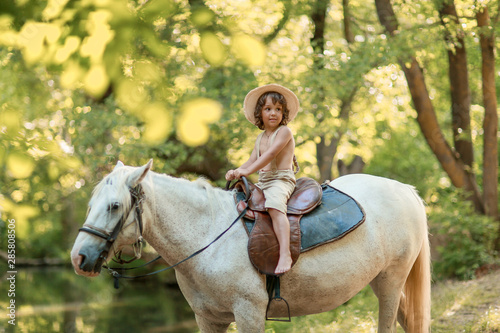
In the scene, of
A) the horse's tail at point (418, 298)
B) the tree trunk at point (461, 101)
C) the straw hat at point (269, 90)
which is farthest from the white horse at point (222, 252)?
the tree trunk at point (461, 101)

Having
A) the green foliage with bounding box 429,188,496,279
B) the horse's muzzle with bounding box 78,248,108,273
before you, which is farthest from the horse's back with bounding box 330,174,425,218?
the green foliage with bounding box 429,188,496,279

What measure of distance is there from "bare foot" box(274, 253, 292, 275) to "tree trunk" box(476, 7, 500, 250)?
6902mm

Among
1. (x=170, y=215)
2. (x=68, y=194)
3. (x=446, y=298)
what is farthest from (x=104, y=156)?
(x=446, y=298)

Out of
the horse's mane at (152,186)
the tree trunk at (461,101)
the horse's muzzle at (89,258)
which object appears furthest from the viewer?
the tree trunk at (461,101)

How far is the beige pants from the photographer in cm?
332

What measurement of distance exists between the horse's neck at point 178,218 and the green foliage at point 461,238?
6491mm

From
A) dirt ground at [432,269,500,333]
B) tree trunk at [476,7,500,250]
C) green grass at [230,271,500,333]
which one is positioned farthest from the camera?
tree trunk at [476,7,500,250]

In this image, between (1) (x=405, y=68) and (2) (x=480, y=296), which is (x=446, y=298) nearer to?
(2) (x=480, y=296)

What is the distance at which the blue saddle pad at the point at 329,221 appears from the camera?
3.42 metres

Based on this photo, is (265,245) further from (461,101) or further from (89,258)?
(461,101)

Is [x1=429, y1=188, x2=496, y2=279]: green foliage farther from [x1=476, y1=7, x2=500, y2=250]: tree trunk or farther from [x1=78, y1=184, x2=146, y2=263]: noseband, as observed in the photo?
[x1=78, y1=184, x2=146, y2=263]: noseband

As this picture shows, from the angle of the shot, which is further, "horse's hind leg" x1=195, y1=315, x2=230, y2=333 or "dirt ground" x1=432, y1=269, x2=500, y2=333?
"dirt ground" x1=432, y1=269, x2=500, y2=333

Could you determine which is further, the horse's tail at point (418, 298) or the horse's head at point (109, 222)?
the horse's tail at point (418, 298)

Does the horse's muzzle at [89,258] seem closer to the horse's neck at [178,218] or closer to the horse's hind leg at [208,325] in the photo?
the horse's neck at [178,218]
